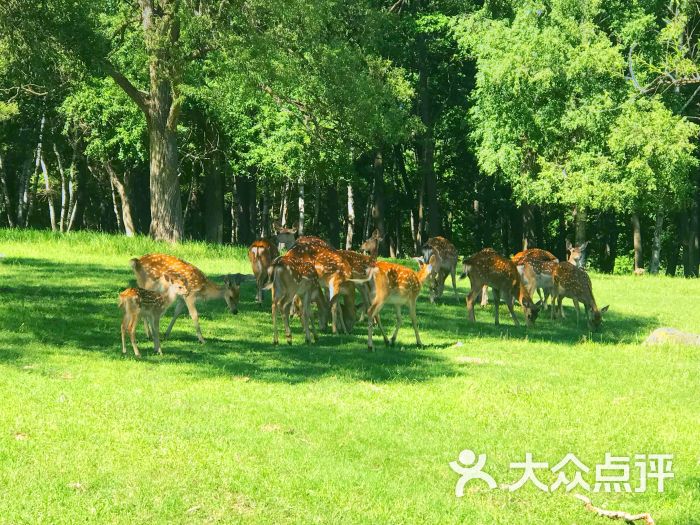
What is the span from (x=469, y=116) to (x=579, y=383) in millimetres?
32653

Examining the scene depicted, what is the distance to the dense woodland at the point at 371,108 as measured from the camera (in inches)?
1005

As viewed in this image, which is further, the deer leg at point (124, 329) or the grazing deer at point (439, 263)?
the grazing deer at point (439, 263)

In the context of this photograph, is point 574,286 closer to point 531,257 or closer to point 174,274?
point 531,257

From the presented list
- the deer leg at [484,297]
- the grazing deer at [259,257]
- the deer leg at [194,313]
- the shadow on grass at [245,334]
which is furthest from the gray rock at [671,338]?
the deer leg at [194,313]

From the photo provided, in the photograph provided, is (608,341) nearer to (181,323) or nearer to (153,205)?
(181,323)

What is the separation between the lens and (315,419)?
33.2 feet

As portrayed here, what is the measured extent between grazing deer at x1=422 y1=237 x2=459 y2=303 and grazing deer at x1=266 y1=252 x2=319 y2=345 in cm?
578

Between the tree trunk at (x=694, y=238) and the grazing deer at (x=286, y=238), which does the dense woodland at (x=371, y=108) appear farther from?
the grazing deer at (x=286, y=238)

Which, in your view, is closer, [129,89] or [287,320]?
[287,320]

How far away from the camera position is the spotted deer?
15.1 metres

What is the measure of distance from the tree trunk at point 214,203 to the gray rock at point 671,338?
27.0 metres

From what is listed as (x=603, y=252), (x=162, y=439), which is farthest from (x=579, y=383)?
(x=603, y=252)

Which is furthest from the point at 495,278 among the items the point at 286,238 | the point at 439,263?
the point at 286,238

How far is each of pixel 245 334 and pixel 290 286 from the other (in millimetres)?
1288
